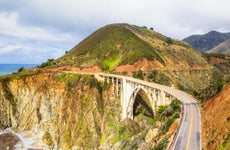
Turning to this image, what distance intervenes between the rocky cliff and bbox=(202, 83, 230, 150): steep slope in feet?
76.4

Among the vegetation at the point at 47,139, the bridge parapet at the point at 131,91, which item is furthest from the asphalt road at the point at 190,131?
the vegetation at the point at 47,139

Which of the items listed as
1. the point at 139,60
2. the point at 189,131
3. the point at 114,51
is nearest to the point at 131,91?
the point at 139,60

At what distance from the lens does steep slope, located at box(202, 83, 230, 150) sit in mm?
23559

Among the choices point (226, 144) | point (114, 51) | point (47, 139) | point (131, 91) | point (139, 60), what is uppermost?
point (114, 51)

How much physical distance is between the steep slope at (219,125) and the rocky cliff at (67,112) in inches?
917

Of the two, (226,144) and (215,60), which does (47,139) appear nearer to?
(226,144)

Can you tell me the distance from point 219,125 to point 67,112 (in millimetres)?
60983

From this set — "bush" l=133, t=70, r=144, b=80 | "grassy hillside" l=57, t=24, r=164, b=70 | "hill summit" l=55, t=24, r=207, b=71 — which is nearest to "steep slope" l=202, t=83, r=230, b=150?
"bush" l=133, t=70, r=144, b=80

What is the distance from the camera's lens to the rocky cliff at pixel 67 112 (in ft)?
220

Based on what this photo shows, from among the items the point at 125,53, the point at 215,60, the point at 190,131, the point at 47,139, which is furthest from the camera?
the point at 215,60

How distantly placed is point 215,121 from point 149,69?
67.1 m

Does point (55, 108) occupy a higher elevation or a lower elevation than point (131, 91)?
lower

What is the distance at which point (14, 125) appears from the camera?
309 feet

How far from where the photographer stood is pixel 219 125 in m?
26.8
